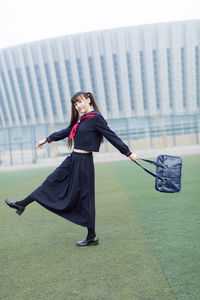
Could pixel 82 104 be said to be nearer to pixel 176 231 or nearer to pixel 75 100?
pixel 75 100

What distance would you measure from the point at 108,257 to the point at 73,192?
0.91 metres

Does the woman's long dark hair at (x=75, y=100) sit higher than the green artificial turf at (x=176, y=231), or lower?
higher

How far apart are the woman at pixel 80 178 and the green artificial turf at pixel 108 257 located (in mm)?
391

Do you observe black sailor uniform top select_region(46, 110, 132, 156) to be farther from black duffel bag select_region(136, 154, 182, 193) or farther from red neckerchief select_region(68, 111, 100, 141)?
black duffel bag select_region(136, 154, 182, 193)

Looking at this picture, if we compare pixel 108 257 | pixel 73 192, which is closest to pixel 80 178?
pixel 73 192

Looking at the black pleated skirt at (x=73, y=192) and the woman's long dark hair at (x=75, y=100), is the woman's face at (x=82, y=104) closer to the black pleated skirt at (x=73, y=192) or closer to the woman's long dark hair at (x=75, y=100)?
the woman's long dark hair at (x=75, y=100)

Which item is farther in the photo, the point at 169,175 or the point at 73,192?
the point at 169,175

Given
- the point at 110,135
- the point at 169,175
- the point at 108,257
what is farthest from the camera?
the point at 169,175

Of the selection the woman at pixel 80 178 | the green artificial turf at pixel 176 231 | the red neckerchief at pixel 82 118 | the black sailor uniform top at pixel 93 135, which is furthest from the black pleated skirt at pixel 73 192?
the green artificial turf at pixel 176 231

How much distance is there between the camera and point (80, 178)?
14.5 ft

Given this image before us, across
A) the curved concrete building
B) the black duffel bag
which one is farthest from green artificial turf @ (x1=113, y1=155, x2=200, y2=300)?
the curved concrete building

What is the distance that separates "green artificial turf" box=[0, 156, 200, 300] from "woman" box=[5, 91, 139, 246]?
0.39 meters

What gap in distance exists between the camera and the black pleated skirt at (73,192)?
14.4 ft

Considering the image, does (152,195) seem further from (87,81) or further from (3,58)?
(3,58)
